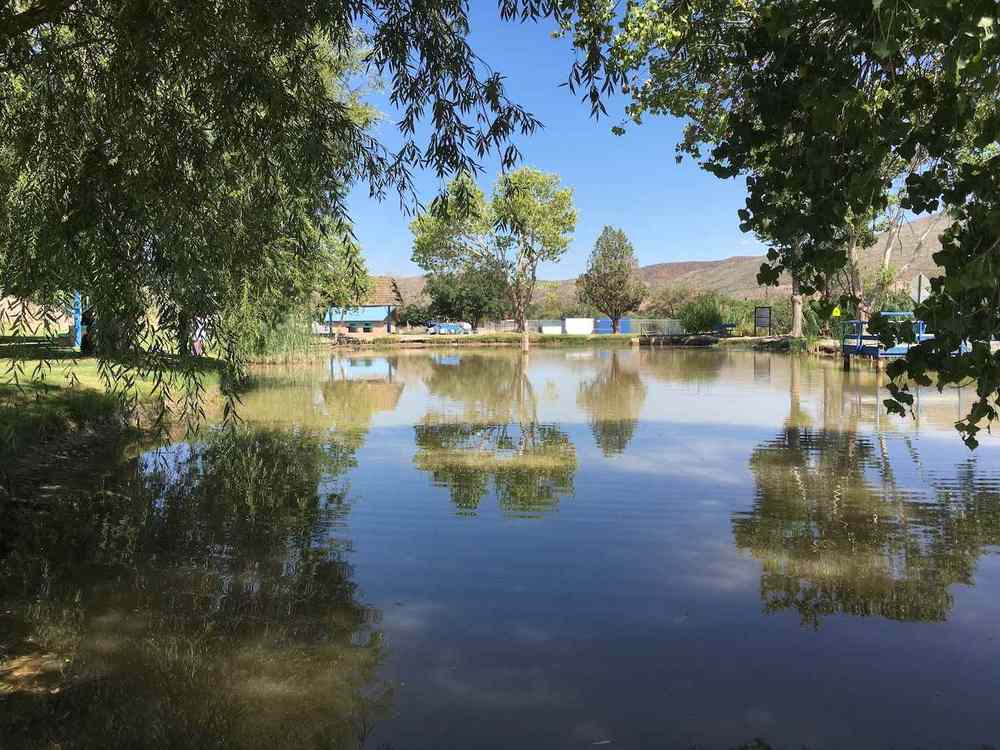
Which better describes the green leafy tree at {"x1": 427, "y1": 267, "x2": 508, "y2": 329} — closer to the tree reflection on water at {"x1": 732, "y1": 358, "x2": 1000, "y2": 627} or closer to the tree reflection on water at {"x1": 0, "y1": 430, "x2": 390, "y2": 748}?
the tree reflection on water at {"x1": 732, "y1": 358, "x2": 1000, "y2": 627}

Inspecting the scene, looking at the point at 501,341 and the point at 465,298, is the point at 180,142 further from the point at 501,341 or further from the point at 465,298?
the point at 465,298

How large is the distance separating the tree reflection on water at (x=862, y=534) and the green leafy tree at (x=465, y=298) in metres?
60.7

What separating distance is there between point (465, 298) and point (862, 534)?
214 feet

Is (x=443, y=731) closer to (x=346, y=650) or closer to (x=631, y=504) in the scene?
(x=346, y=650)

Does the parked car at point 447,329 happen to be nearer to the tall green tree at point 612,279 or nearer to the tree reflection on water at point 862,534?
the tall green tree at point 612,279

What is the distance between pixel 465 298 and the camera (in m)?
70.9

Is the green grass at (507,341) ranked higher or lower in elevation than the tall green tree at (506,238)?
lower

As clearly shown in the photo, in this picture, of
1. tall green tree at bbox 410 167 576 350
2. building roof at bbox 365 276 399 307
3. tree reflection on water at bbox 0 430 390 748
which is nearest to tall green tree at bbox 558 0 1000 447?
tree reflection on water at bbox 0 430 390 748

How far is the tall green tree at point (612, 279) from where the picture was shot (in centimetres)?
6881

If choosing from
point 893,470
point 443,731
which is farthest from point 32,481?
point 893,470

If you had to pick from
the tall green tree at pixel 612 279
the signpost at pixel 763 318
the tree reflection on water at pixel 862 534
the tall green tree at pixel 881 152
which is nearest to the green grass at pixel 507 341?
the signpost at pixel 763 318

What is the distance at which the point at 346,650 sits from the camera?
4270 millimetres

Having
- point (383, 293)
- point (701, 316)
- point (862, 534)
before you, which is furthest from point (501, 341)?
point (862, 534)

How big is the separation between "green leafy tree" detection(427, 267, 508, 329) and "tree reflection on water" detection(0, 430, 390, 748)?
62528 millimetres
